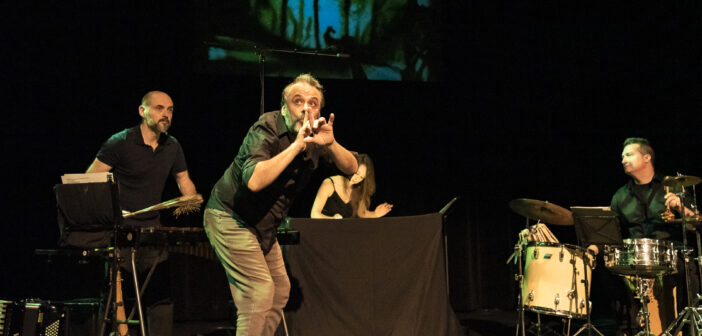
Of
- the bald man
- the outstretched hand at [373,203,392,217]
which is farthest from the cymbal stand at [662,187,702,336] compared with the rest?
the bald man

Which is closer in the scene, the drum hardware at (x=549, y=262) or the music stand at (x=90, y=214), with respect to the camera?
the music stand at (x=90, y=214)

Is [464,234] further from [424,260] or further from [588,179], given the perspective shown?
[424,260]

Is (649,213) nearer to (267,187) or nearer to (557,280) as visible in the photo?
(557,280)

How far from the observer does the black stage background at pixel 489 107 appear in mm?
7211

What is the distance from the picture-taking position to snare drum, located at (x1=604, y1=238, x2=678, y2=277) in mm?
5234

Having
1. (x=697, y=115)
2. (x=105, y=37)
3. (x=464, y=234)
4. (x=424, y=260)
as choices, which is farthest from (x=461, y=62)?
(x=105, y=37)

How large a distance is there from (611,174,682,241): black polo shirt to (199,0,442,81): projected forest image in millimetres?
2729

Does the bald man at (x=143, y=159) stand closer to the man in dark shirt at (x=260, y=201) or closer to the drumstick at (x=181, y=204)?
the drumstick at (x=181, y=204)

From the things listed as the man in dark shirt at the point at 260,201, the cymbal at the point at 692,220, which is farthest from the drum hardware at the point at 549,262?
the man in dark shirt at the point at 260,201

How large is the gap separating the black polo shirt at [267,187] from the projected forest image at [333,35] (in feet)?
12.5

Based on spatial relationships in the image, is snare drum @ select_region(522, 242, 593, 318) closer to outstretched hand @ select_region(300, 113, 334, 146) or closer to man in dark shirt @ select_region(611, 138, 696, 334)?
man in dark shirt @ select_region(611, 138, 696, 334)

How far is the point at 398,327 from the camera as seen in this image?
17.2 ft

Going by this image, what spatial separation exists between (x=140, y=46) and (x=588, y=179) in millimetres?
5559

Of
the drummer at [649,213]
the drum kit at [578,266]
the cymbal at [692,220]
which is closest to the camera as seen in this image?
the drum kit at [578,266]
